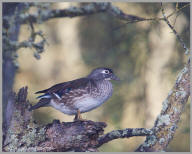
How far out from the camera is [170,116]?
15.7 ft

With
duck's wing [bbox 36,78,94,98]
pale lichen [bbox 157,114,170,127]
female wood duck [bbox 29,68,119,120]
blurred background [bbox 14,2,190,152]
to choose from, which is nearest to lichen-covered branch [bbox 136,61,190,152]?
pale lichen [bbox 157,114,170,127]

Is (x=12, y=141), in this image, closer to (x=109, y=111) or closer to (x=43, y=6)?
(x=43, y=6)

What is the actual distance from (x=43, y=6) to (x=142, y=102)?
3466 millimetres

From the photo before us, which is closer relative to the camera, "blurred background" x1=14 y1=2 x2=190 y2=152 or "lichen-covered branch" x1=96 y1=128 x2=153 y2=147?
"lichen-covered branch" x1=96 y1=128 x2=153 y2=147

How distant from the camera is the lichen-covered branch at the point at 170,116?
477 centimetres

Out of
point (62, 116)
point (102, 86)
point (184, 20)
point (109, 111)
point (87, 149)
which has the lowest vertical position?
point (62, 116)

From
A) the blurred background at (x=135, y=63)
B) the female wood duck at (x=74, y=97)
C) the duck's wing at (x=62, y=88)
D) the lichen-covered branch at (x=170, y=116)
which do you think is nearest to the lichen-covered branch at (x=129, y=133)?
the lichen-covered branch at (x=170, y=116)

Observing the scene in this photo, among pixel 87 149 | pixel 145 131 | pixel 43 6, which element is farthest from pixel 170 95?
pixel 43 6

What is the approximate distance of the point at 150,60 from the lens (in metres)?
9.44

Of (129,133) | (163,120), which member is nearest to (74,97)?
(129,133)

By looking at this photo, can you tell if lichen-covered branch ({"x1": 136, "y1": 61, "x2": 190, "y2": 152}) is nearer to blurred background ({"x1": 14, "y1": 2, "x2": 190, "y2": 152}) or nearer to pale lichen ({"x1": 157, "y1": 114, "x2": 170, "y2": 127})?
pale lichen ({"x1": 157, "y1": 114, "x2": 170, "y2": 127})

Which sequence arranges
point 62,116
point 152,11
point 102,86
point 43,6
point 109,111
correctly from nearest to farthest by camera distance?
point 102,86
point 43,6
point 152,11
point 109,111
point 62,116

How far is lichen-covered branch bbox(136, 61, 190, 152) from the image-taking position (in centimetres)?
477

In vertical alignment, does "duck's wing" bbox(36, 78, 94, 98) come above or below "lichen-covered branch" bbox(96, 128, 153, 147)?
above
